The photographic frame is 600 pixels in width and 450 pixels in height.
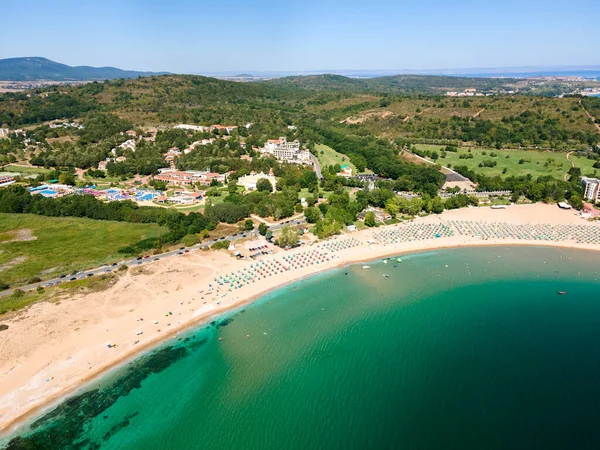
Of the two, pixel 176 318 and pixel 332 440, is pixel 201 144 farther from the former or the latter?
pixel 332 440

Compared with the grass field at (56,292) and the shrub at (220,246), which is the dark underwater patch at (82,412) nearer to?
the grass field at (56,292)

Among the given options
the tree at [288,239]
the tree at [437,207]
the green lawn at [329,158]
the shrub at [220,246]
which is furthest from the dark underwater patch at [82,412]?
the green lawn at [329,158]

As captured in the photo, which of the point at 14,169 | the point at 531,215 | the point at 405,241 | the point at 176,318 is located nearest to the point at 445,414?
the point at 176,318

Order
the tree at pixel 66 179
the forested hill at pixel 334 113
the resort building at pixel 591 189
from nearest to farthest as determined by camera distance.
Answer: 1. the resort building at pixel 591 189
2. the tree at pixel 66 179
3. the forested hill at pixel 334 113

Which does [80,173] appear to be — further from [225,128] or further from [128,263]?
[128,263]

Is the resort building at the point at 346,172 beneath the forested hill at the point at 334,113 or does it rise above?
beneath

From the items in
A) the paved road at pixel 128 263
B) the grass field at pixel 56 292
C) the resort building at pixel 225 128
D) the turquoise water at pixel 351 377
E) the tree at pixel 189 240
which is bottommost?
the turquoise water at pixel 351 377

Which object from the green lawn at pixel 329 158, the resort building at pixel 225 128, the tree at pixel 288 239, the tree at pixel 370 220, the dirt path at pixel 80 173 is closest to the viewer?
the tree at pixel 288 239
